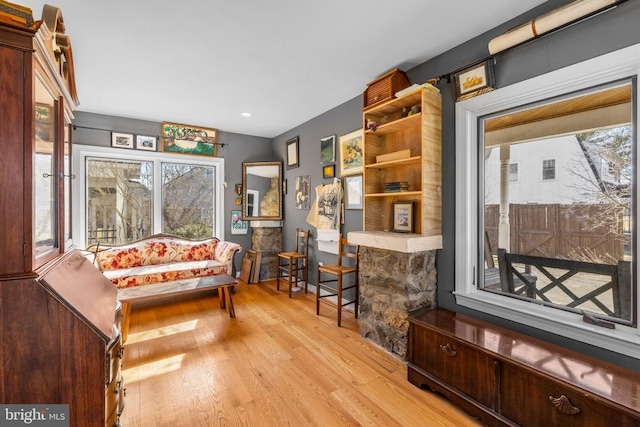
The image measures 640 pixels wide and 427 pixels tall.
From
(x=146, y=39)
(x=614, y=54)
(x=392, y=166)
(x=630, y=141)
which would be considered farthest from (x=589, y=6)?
(x=146, y=39)

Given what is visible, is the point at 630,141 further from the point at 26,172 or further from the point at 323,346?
the point at 26,172

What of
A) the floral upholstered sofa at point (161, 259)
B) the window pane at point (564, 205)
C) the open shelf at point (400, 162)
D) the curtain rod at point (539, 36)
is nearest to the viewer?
the curtain rod at point (539, 36)

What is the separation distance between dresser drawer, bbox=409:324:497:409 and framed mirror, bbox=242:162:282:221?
3.34 meters

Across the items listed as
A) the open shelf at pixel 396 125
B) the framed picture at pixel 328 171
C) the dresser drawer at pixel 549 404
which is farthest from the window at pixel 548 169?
the framed picture at pixel 328 171

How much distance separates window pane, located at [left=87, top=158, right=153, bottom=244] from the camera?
3977 millimetres

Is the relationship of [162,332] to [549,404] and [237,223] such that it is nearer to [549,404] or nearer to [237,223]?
[237,223]

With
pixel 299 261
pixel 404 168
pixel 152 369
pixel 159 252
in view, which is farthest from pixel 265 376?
pixel 159 252

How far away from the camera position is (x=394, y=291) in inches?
93.9

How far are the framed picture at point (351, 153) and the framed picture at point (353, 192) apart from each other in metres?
0.09

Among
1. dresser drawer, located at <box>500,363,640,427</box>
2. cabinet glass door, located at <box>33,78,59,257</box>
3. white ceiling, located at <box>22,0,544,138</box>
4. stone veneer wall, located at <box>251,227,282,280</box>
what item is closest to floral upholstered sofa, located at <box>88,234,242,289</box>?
stone veneer wall, located at <box>251,227,282,280</box>

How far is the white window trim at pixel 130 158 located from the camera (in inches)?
151

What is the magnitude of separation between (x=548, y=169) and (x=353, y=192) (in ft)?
6.32

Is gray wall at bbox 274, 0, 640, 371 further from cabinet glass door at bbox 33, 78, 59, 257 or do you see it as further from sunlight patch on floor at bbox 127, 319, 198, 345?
cabinet glass door at bbox 33, 78, 59, 257

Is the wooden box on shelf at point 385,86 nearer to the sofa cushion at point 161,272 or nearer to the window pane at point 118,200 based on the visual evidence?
the sofa cushion at point 161,272
